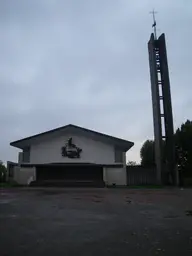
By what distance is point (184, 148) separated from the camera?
141 feet

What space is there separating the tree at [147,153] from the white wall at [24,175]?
22.4 meters

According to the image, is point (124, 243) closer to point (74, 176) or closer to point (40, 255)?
point (40, 255)

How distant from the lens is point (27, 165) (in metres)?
35.8

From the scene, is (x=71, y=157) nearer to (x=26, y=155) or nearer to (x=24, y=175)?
(x=26, y=155)

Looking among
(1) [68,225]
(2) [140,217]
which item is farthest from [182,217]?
(1) [68,225]

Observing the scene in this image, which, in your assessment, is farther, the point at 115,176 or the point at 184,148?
the point at 184,148

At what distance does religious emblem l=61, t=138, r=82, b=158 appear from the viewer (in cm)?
3624

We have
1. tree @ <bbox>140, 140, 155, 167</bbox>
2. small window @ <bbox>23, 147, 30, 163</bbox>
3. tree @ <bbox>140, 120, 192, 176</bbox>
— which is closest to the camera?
small window @ <bbox>23, 147, 30, 163</bbox>

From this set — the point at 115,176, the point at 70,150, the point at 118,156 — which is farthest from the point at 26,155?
the point at 118,156

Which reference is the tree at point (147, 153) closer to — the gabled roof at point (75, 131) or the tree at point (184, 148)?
the tree at point (184, 148)

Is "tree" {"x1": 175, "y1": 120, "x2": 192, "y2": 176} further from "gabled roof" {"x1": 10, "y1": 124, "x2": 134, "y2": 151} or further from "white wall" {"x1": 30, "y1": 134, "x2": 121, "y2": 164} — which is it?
"white wall" {"x1": 30, "y1": 134, "x2": 121, "y2": 164}

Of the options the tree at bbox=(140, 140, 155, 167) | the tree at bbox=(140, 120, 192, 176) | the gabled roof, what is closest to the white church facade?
the gabled roof

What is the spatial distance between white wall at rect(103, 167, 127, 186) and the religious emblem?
359 centimetres

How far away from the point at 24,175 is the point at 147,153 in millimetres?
26816
